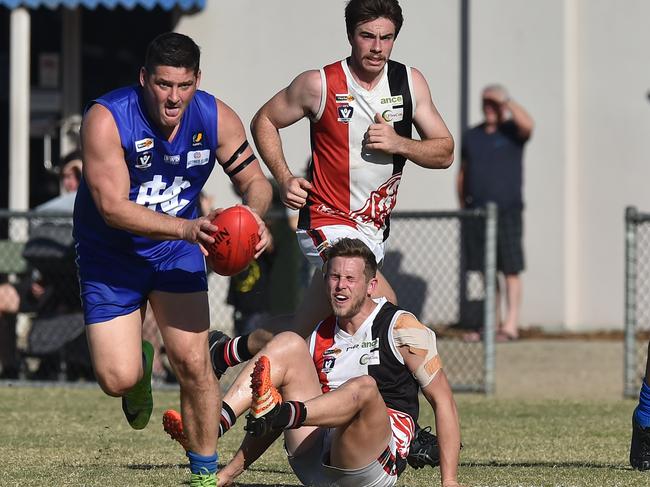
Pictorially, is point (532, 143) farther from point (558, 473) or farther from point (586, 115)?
point (558, 473)

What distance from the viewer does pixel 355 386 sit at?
242 inches

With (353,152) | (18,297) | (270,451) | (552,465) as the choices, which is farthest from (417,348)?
(18,297)

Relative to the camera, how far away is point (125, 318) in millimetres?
6684

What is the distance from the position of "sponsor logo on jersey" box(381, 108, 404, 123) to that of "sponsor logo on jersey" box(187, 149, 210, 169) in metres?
1.17

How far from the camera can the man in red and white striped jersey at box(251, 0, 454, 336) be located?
737cm

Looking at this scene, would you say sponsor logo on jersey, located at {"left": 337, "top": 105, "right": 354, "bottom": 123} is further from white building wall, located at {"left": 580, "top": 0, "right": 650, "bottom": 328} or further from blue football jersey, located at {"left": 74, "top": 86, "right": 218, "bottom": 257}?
white building wall, located at {"left": 580, "top": 0, "right": 650, "bottom": 328}

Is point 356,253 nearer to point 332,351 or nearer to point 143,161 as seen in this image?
point 332,351

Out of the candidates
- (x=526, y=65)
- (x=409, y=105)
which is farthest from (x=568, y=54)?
(x=409, y=105)

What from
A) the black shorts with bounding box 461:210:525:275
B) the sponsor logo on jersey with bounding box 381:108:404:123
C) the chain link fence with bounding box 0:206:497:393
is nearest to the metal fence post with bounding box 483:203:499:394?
the chain link fence with bounding box 0:206:497:393

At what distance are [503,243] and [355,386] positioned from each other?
7.50 m

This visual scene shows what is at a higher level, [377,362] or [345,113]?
[345,113]

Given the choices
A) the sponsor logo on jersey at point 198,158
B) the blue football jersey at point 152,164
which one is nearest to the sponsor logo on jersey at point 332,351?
the blue football jersey at point 152,164

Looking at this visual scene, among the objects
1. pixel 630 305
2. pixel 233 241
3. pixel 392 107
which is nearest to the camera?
pixel 233 241

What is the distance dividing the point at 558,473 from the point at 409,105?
205cm
